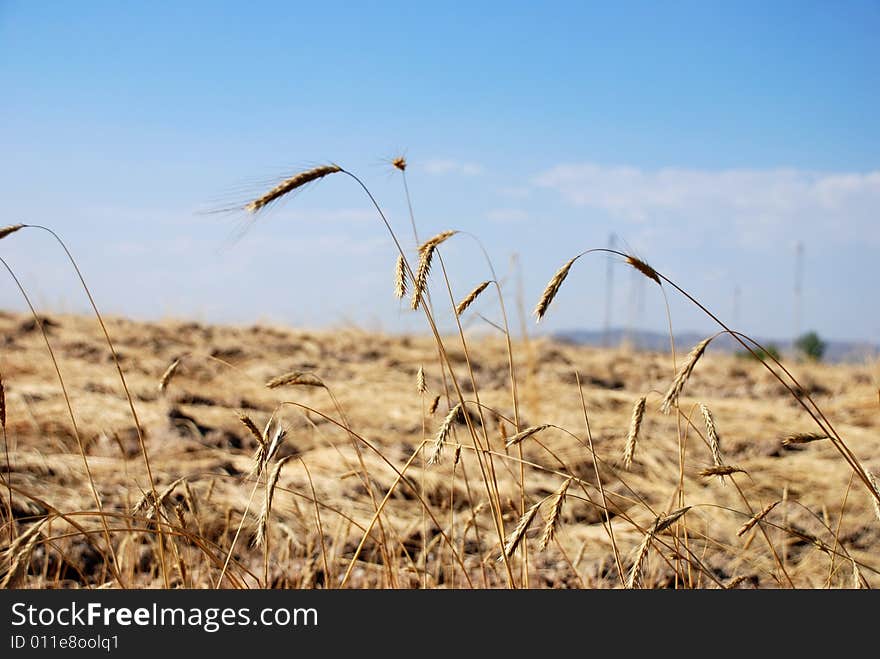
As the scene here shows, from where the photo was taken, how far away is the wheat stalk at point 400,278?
1919 millimetres

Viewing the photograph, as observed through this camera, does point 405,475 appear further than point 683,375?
Yes

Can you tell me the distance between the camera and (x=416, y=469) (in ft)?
14.2

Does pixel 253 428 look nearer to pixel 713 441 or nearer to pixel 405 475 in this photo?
pixel 713 441

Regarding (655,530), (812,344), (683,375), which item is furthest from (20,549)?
(812,344)

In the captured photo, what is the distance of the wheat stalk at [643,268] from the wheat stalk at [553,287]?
0.40 ft

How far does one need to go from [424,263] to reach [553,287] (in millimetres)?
334

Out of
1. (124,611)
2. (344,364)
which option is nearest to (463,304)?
(124,611)

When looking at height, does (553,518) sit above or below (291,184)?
below

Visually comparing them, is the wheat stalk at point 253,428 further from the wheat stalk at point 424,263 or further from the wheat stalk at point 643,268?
the wheat stalk at point 643,268

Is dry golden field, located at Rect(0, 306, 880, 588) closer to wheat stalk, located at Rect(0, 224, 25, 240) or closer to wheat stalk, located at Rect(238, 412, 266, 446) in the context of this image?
wheat stalk, located at Rect(238, 412, 266, 446)

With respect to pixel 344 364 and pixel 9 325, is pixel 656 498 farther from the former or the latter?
pixel 9 325

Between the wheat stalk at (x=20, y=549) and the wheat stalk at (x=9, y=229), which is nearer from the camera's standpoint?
the wheat stalk at (x=20, y=549)

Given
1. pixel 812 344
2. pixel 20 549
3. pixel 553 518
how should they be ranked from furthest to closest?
pixel 812 344, pixel 553 518, pixel 20 549

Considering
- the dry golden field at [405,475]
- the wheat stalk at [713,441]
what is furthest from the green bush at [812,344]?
the wheat stalk at [713,441]
